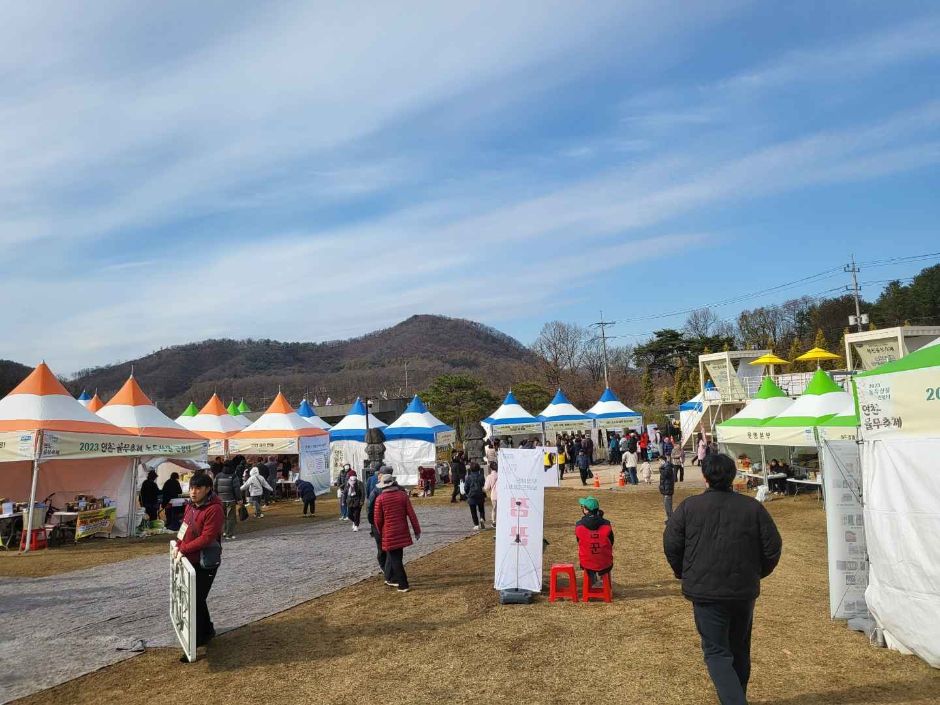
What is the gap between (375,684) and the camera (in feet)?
16.9

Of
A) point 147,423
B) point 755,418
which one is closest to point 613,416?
point 755,418

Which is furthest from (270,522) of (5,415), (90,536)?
(5,415)

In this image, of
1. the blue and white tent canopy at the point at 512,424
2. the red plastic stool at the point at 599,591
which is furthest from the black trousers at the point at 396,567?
the blue and white tent canopy at the point at 512,424

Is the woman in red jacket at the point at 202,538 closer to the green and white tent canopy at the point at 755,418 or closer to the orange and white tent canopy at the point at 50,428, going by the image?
the orange and white tent canopy at the point at 50,428

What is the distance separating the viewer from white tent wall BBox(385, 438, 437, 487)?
967 inches

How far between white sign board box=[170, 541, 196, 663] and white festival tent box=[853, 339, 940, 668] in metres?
5.58

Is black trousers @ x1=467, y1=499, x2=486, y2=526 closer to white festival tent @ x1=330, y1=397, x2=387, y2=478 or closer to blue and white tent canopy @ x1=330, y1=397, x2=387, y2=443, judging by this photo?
blue and white tent canopy @ x1=330, y1=397, x2=387, y2=443

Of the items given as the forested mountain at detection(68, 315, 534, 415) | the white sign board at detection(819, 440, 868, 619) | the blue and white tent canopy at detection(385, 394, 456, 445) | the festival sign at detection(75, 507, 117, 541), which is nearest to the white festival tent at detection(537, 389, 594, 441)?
the blue and white tent canopy at detection(385, 394, 456, 445)

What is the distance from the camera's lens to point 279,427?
2302cm

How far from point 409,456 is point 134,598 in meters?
16.4

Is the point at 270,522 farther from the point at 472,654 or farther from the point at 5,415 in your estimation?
the point at 472,654

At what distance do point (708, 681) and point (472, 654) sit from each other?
6.32 ft

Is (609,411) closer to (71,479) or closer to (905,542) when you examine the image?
(71,479)

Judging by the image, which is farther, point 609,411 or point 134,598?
point 609,411
